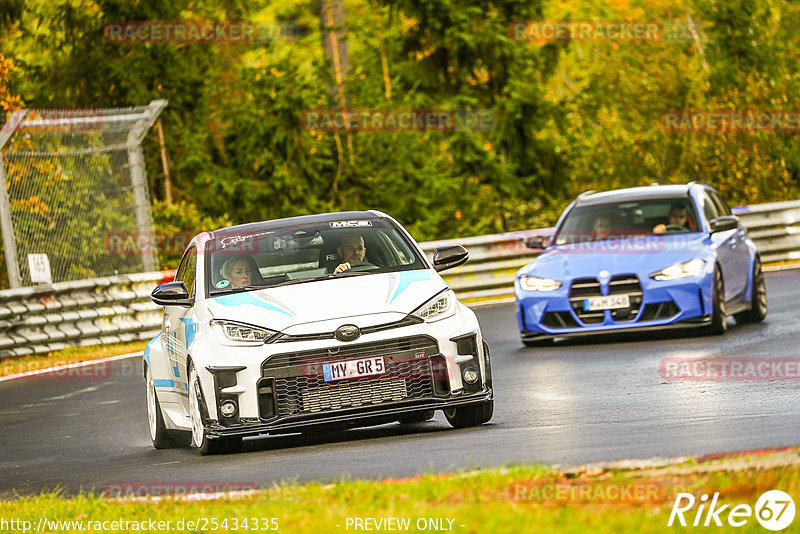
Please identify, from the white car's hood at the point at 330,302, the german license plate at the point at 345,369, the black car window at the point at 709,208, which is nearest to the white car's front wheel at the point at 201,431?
the white car's hood at the point at 330,302

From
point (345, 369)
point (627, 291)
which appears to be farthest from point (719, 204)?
point (345, 369)

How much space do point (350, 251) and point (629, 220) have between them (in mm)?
6918

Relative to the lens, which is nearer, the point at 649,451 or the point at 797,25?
the point at 649,451

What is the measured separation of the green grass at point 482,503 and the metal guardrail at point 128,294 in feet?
43.9

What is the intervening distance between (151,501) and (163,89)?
22.0 m

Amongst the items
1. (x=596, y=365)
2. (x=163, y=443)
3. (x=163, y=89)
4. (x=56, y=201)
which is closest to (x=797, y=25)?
(x=163, y=89)

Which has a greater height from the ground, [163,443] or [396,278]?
[396,278]

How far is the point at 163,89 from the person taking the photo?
29.1m

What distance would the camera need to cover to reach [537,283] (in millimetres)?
16375

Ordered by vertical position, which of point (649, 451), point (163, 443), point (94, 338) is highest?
point (649, 451)

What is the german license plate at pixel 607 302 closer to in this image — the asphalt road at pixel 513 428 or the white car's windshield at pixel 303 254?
the asphalt road at pixel 513 428

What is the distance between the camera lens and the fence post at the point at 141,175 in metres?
23.4

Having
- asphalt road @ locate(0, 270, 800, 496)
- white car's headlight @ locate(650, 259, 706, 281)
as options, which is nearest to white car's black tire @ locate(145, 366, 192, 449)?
asphalt road @ locate(0, 270, 800, 496)

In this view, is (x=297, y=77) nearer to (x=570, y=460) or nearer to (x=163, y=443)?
(x=163, y=443)
